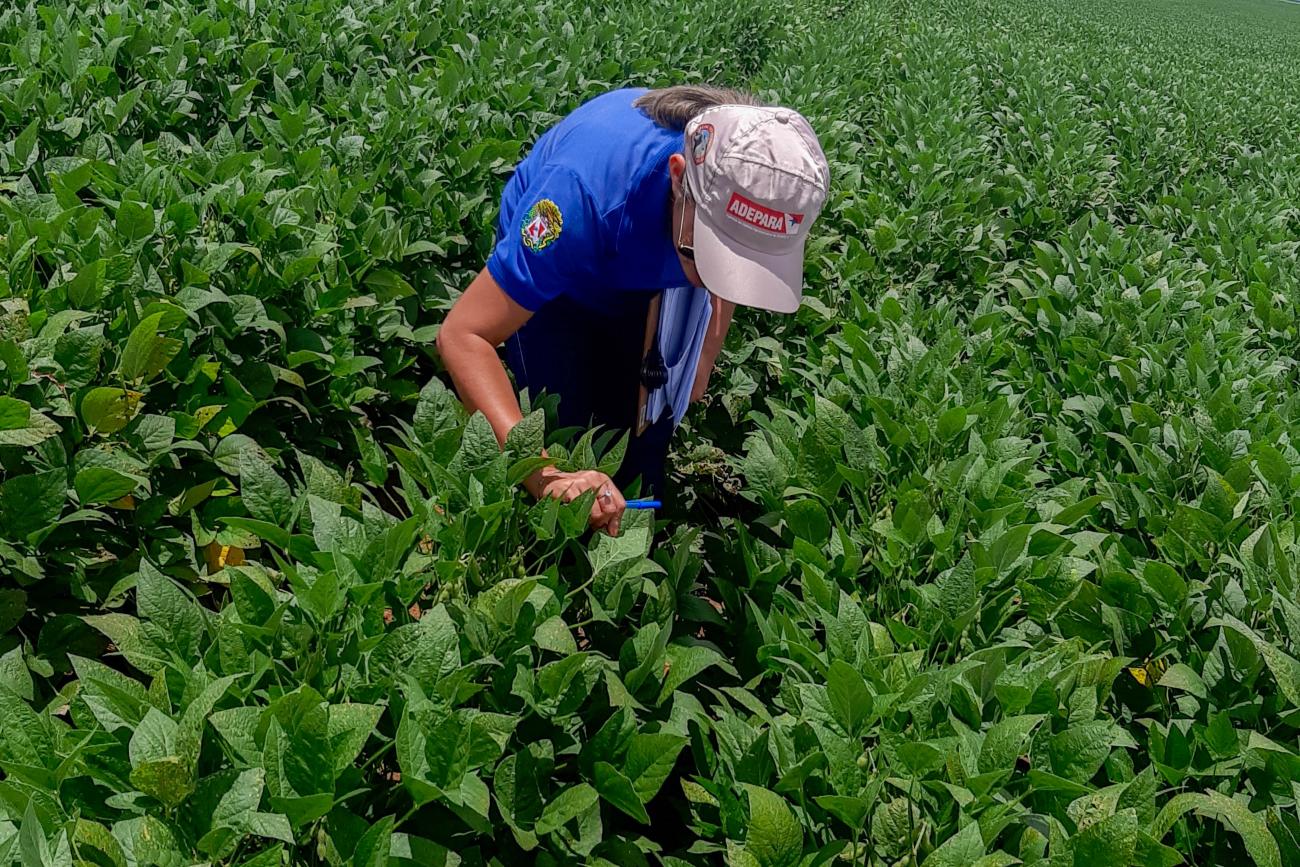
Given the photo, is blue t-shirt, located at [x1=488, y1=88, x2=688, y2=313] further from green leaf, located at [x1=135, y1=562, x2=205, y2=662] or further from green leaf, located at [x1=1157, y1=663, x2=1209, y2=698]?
green leaf, located at [x1=1157, y1=663, x2=1209, y2=698]

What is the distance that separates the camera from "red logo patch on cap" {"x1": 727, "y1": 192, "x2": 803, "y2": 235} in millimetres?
2268

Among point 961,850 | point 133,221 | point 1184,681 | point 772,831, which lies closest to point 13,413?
point 133,221

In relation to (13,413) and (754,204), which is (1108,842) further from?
(13,413)

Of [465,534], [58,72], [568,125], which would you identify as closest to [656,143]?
[568,125]

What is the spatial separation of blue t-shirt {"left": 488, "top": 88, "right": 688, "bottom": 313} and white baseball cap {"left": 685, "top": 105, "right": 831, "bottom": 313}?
251mm

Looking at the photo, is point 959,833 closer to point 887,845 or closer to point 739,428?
point 887,845

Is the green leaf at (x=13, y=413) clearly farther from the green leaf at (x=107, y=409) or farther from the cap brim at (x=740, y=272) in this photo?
the cap brim at (x=740, y=272)

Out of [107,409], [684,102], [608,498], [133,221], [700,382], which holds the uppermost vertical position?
[684,102]

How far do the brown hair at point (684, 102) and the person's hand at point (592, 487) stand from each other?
0.98 metres

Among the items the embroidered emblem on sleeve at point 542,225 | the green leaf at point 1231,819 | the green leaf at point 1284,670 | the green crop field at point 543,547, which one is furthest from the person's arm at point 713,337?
the green leaf at point 1231,819

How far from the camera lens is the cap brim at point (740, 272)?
2.26 metres

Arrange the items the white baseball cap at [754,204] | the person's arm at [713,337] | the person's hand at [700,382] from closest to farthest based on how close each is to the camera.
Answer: the white baseball cap at [754,204] → the person's arm at [713,337] → the person's hand at [700,382]

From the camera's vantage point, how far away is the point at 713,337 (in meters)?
3.41

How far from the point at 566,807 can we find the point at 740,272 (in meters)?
1.15
